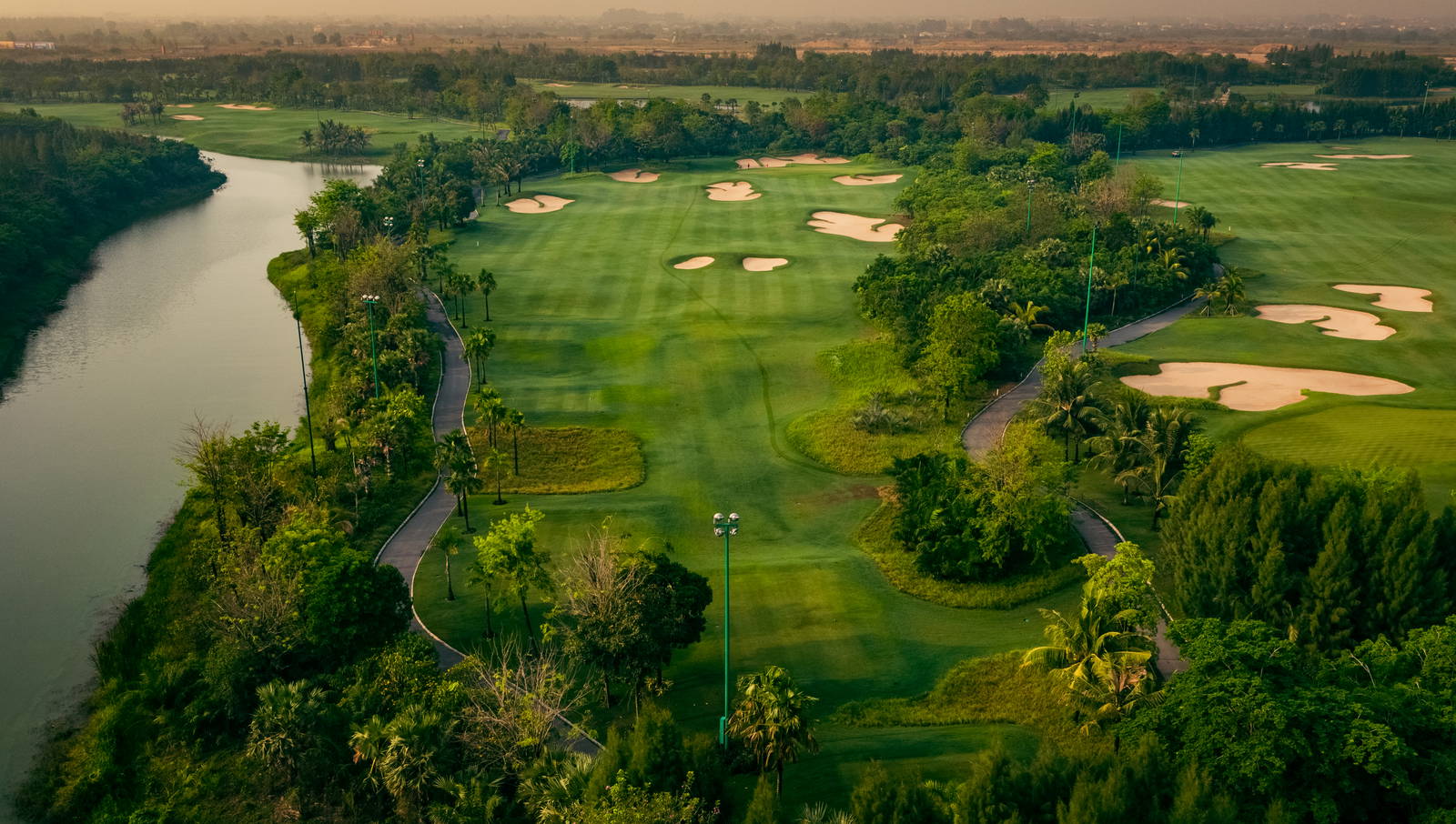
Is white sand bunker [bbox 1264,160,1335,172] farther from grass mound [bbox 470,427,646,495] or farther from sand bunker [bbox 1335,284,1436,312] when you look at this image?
grass mound [bbox 470,427,646,495]

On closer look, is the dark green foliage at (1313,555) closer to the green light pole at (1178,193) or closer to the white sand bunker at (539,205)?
the green light pole at (1178,193)

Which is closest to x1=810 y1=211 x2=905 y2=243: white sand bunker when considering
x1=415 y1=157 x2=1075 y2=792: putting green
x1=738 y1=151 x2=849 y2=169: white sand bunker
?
x1=415 y1=157 x2=1075 y2=792: putting green

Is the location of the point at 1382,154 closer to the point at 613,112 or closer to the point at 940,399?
the point at 613,112

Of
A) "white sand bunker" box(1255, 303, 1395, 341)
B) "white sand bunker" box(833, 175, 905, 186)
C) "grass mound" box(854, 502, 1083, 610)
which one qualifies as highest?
"white sand bunker" box(833, 175, 905, 186)

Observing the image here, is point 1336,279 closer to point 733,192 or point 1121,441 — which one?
point 1121,441

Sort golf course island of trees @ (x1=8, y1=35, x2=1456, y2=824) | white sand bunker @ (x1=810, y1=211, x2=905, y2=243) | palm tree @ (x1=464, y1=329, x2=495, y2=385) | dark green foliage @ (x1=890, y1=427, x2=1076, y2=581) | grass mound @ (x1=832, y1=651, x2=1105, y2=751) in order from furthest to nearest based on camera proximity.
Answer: white sand bunker @ (x1=810, y1=211, x2=905, y2=243)
palm tree @ (x1=464, y1=329, x2=495, y2=385)
dark green foliage @ (x1=890, y1=427, x2=1076, y2=581)
grass mound @ (x1=832, y1=651, x2=1105, y2=751)
golf course island of trees @ (x1=8, y1=35, x2=1456, y2=824)

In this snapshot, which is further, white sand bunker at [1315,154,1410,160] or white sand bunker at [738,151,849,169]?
white sand bunker at [738,151,849,169]
